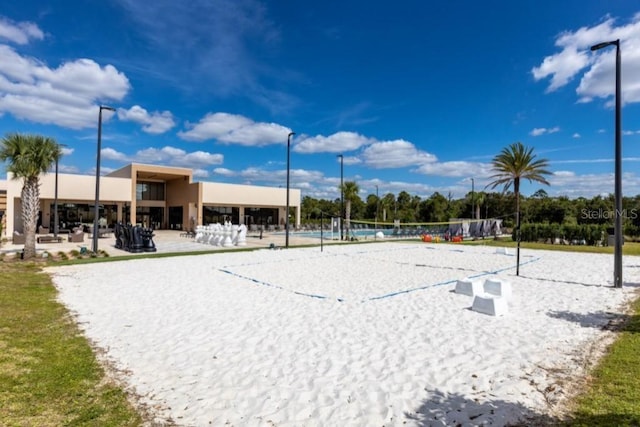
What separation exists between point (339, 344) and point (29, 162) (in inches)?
566

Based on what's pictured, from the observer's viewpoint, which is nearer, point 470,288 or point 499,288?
point 499,288

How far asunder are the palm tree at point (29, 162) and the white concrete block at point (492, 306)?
15394 millimetres

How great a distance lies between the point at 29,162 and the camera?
551 inches

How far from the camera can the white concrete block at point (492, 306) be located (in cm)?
671

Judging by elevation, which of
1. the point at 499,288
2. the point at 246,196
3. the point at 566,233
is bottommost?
the point at 499,288

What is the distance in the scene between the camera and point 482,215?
55.2 meters

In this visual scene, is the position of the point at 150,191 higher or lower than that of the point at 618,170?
higher

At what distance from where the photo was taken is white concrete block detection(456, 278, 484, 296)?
328 inches

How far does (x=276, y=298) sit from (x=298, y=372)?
3.88 m

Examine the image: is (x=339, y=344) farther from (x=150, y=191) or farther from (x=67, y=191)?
(x=150, y=191)

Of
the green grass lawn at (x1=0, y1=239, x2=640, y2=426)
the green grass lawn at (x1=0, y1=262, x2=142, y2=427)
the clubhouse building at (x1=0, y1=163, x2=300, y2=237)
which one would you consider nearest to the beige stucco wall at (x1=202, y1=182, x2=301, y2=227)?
the clubhouse building at (x1=0, y1=163, x2=300, y2=237)

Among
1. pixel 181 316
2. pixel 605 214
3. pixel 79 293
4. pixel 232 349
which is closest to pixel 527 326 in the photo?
pixel 232 349

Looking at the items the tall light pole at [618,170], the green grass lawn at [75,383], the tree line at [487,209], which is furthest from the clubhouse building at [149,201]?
the tall light pole at [618,170]

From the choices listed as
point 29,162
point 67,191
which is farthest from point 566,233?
point 67,191
